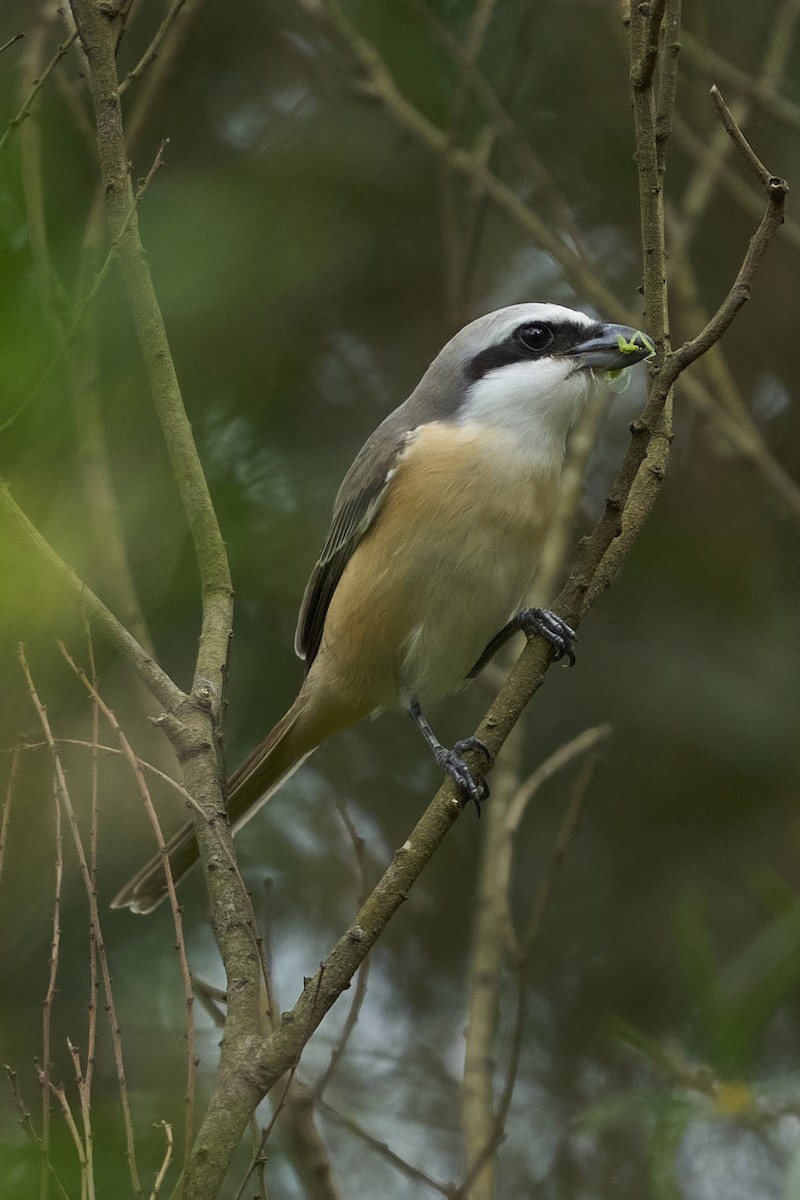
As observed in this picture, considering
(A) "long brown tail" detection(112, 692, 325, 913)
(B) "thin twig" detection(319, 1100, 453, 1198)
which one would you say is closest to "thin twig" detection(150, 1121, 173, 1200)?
(B) "thin twig" detection(319, 1100, 453, 1198)

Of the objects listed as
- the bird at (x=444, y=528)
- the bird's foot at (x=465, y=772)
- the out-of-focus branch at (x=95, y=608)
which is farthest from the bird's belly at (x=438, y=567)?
the out-of-focus branch at (x=95, y=608)

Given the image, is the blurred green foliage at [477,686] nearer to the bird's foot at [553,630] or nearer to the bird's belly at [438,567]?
the bird's belly at [438,567]

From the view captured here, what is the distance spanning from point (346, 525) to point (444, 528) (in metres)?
0.48

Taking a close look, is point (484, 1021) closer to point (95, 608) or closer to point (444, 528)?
point (444, 528)

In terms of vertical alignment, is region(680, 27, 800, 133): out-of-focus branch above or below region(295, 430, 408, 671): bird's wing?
above

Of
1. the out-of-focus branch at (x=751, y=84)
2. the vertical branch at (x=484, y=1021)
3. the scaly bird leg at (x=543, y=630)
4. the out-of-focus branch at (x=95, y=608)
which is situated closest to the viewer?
the out-of-focus branch at (x=95, y=608)

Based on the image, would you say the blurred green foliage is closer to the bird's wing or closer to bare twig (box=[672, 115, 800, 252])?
the bird's wing

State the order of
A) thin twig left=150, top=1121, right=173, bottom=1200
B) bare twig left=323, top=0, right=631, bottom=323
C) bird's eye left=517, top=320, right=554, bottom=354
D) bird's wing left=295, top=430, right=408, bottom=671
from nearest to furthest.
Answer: thin twig left=150, top=1121, right=173, bottom=1200
bird's eye left=517, top=320, right=554, bottom=354
bird's wing left=295, top=430, right=408, bottom=671
bare twig left=323, top=0, right=631, bottom=323

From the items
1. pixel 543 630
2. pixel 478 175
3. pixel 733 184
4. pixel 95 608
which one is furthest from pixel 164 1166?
pixel 733 184

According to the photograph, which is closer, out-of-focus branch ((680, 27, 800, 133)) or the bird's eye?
the bird's eye

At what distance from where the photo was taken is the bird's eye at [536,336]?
12.4 feet

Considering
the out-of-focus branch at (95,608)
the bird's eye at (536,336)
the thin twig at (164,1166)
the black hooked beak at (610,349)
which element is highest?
the bird's eye at (536,336)

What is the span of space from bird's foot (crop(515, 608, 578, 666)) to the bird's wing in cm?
61

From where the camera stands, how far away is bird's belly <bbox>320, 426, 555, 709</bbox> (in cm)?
365
